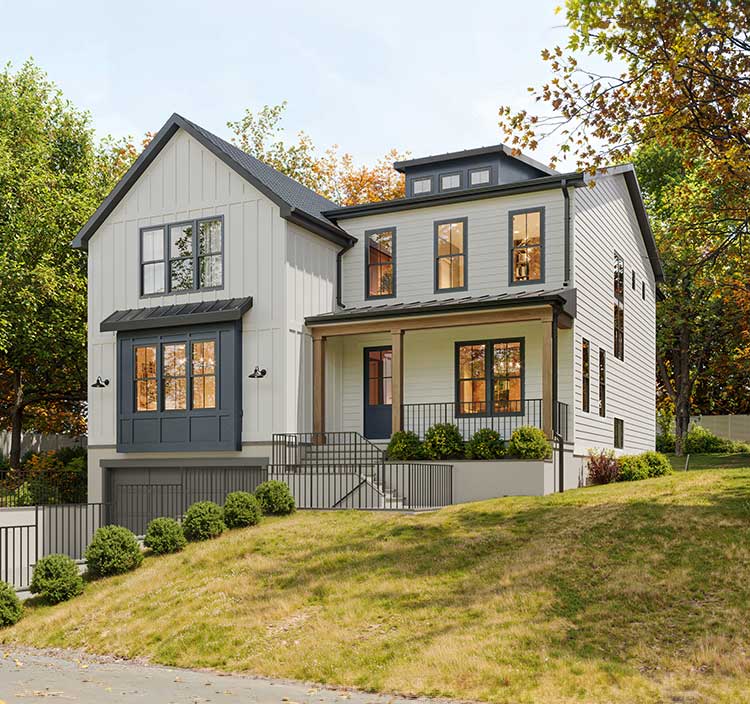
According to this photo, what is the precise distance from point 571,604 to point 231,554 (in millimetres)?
6272

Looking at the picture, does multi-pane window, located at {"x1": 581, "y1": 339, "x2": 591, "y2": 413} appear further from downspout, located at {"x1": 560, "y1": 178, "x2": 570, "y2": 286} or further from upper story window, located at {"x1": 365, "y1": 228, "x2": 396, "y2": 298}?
upper story window, located at {"x1": 365, "y1": 228, "x2": 396, "y2": 298}

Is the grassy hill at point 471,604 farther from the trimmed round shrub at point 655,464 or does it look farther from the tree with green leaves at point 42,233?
the tree with green leaves at point 42,233

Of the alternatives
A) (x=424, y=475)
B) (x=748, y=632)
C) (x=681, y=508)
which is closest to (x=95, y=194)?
(x=424, y=475)

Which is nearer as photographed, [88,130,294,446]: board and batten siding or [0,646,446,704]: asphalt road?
[0,646,446,704]: asphalt road

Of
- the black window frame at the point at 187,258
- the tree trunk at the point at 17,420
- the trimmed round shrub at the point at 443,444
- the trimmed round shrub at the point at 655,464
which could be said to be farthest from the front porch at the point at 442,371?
the tree trunk at the point at 17,420

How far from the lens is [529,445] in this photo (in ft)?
67.4

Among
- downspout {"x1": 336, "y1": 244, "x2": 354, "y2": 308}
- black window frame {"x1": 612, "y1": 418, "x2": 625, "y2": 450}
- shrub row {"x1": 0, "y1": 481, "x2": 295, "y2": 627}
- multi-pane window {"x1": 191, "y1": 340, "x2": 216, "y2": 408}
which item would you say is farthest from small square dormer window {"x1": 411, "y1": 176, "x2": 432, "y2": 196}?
shrub row {"x1": 0, "y1": 481, "x2": 295, "y2": 627}

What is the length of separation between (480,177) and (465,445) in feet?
27.5

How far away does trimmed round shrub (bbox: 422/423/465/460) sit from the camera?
21344 mm

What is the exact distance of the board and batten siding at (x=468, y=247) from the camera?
2312cm

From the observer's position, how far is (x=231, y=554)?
16.0 meters

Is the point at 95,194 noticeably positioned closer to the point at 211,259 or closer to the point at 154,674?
the point at 211,259

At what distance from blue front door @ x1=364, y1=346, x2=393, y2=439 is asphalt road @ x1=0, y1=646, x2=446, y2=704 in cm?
1276

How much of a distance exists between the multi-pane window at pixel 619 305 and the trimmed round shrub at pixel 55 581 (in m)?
16.4
